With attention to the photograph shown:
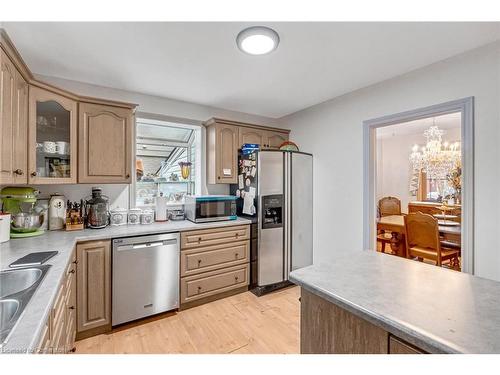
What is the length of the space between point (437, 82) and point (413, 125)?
2939 millimetres

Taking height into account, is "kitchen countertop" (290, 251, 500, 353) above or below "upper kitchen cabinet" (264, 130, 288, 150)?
below

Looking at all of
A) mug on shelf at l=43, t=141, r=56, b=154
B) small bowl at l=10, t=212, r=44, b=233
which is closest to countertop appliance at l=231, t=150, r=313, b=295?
mug on shelf at l=43, t=141, r=56, b=154

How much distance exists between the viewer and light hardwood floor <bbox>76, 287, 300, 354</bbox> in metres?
1.88

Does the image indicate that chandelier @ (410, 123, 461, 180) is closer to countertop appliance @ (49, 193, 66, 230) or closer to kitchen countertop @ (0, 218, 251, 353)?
kitchen countertop @ (0, 218, 251, 353)

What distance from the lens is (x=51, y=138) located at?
79.7 inches

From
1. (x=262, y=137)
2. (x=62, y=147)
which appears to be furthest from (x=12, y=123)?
(x=262, y=137)

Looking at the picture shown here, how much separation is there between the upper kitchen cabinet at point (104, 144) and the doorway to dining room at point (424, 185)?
8.28 ft

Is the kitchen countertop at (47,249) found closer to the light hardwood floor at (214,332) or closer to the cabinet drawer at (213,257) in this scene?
the cabinet drawer at (213,257)

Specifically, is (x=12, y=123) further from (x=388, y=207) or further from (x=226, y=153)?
(x=388, y=207)

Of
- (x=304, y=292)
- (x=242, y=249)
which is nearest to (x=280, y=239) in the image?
(x=242, y=249)

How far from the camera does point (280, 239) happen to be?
294cm
